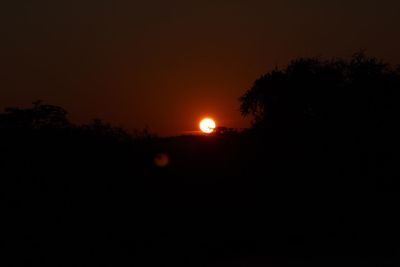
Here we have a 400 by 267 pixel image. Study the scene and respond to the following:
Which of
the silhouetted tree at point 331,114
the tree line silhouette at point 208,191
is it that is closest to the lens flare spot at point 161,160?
the tree line silhouette at point 208,191

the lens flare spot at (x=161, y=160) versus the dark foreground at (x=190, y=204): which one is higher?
the lens flare spot at (x=161, y=160)

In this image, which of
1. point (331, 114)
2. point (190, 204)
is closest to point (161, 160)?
point (190, 204)

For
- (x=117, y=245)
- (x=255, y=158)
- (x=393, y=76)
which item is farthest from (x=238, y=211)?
(x=393, y=76)

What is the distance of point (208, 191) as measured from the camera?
61.4 feet

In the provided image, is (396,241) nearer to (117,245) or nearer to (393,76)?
(117,245)

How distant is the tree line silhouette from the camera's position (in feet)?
51.3

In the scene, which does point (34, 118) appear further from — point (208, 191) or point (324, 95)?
point (324, 95)

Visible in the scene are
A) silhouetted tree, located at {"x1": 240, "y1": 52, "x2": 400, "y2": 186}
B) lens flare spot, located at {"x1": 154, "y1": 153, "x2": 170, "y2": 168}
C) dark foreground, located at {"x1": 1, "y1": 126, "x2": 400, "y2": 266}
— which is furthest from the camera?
silhouetted tree, located at {"x1": 240, "y1": 52, "x2": 400, "y2": 186}

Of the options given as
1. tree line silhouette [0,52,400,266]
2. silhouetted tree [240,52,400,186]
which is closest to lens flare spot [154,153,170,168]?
tree line silhouette [0,52,400,266]

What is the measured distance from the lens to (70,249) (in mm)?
15367

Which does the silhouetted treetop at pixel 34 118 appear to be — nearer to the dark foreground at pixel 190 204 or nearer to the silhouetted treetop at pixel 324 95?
the dark foreground at pixel 190 204

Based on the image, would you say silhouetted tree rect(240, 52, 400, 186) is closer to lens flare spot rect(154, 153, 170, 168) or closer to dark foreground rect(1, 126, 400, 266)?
dark foreground rect(1, 126, 400, 266)

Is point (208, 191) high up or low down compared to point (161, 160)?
down

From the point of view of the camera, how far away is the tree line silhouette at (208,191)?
1563 cm
